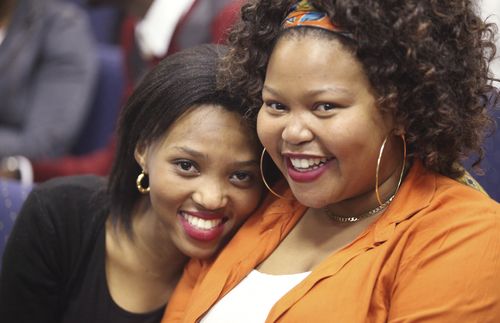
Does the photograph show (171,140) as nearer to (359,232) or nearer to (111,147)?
(359,232)

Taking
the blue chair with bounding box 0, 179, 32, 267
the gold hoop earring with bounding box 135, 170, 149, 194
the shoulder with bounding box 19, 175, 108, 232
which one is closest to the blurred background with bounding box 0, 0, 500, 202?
the blue chair with bounding box 0, 179, 32, 267

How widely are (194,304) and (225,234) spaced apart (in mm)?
161

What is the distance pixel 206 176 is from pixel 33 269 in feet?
1.62

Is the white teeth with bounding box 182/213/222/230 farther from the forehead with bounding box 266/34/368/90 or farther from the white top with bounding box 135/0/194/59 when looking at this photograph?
the white top with bounding box 135/0/194/59

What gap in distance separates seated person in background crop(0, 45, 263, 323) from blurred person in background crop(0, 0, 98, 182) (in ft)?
3.87

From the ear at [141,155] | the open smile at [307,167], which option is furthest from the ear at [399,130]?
the ear at [141,155]

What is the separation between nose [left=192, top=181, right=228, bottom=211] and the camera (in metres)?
1.60

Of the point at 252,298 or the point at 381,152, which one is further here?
the point at 252,298

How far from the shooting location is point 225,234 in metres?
1.66

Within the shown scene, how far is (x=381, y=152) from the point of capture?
4.50 ft

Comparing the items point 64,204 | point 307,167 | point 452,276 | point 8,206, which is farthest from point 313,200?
point 8,206

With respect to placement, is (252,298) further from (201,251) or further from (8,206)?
(8,206)

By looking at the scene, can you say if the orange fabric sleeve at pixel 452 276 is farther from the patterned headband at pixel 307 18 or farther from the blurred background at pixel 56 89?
the blurred background at pixel 56 89

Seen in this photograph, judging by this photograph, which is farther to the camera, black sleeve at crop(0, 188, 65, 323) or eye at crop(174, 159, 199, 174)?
black sleeve at crop(0, 188, 65, 323)
